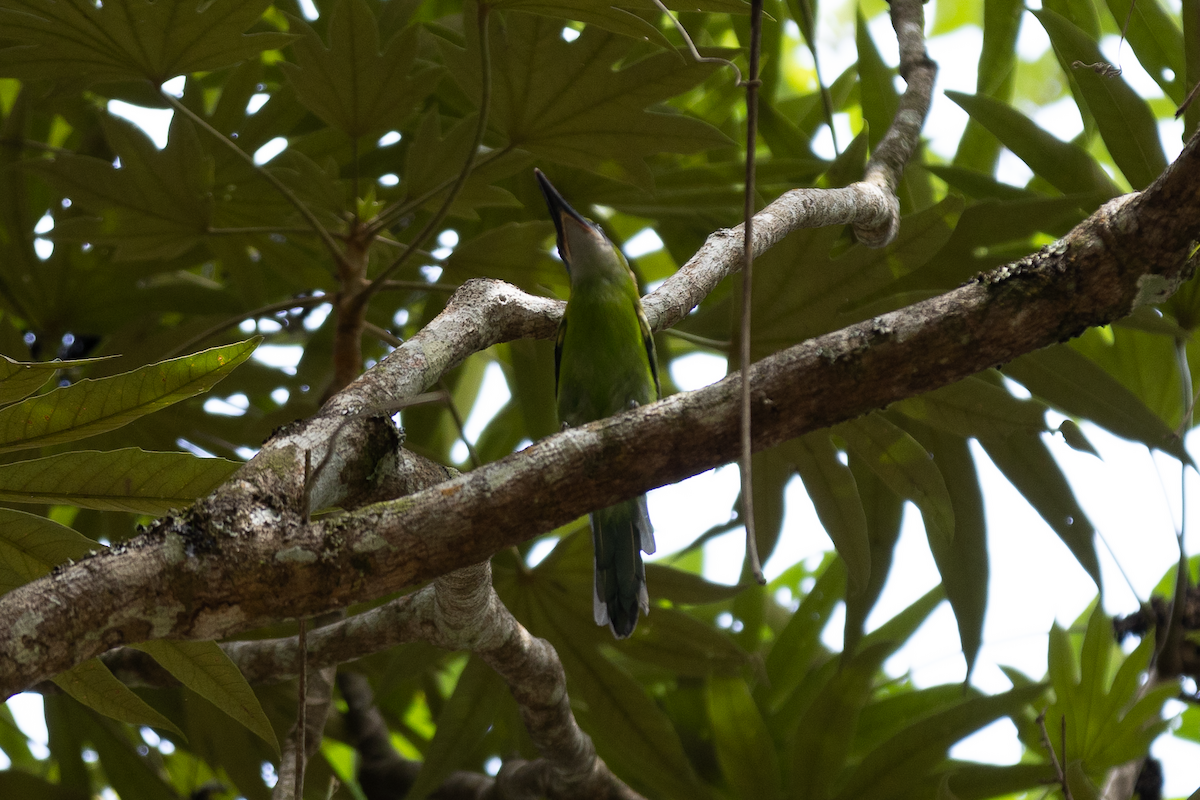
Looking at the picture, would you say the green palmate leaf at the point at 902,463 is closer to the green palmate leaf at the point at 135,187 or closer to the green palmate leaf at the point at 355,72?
the green palmate leaf at the point at 355,72

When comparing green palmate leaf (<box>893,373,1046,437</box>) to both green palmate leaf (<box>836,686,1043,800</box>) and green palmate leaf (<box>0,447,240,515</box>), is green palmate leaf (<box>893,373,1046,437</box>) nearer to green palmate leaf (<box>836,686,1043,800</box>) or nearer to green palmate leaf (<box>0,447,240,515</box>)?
green palmate leaf (<box>836,686,1043,800</box>)

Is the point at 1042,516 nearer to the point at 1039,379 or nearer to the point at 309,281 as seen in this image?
the point at 1039,379

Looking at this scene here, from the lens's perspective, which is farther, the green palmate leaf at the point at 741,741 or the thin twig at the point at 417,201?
the green palmate leaf at the point at 741,741

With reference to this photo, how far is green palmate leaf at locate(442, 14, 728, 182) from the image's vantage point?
2152 millimetres

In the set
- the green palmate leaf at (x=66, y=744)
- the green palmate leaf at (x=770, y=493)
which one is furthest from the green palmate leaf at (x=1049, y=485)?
the green palmate leaf at (x=66, y=744)

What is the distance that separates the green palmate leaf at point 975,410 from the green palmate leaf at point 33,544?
1745 mm

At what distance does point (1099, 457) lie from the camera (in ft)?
7.18

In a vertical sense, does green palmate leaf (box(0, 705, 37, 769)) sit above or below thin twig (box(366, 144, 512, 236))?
below

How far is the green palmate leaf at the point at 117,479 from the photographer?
4.57ft

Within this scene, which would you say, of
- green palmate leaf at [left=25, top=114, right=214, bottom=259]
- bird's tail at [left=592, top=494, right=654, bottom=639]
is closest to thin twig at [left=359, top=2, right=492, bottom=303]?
green palmate leaf at [left=25, top=114, right=214, bottom=259]

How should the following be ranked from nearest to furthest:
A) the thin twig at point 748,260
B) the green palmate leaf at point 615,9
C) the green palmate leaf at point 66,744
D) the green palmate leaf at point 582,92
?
1. the thin twig at point 748,260
2. the green palmate leaf at point 615,9
3. the green palmate leaf at point 582,92
4. the green palmate leaf at point 66,744

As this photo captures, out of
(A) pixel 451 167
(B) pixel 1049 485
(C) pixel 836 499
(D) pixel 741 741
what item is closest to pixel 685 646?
(D) pixel 741 741

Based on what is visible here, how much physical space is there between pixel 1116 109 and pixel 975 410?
93 centimetres

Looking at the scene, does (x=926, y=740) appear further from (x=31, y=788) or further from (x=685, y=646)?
(x=31, y=788)
